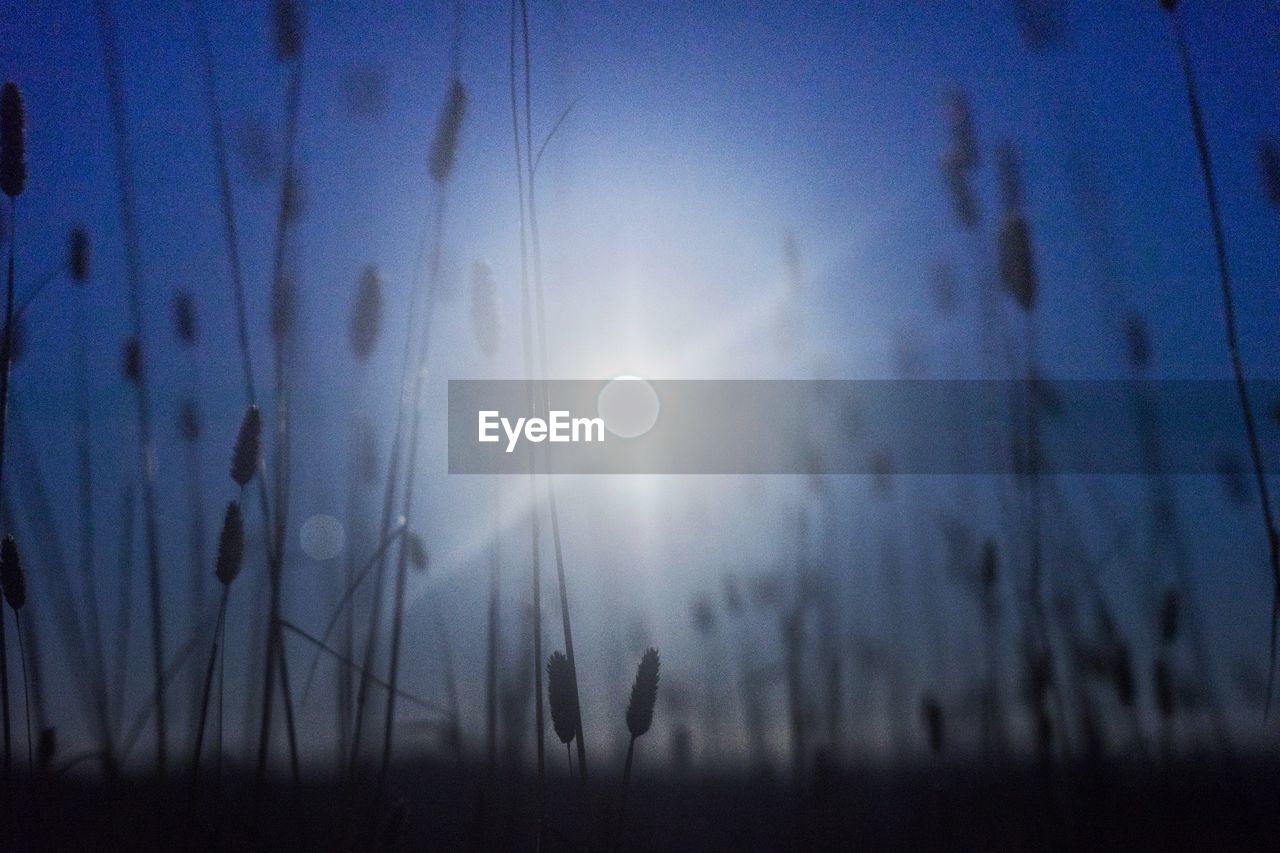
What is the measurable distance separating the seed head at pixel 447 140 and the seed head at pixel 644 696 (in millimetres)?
657

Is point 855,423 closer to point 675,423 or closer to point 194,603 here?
point 675,423

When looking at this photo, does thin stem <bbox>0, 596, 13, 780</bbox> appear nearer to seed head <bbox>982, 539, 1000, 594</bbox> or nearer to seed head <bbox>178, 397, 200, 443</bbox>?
seed head <bbox>178, 397, 200, 443</bbox>

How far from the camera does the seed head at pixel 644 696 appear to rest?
83 cm

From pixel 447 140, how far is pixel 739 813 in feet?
4.41

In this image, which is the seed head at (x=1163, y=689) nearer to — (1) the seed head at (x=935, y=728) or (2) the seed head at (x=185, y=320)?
(1) the seed head at (x=935, y=728)

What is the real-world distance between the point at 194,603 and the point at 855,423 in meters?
1.35

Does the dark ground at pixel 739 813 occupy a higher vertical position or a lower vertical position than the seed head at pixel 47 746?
lower

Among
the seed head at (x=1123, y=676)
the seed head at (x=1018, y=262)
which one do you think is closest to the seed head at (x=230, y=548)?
the seed head at (x=1018, y=262)

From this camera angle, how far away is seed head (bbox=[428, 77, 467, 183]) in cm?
114

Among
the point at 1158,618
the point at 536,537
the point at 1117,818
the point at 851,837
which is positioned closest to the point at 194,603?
the point at 536,537

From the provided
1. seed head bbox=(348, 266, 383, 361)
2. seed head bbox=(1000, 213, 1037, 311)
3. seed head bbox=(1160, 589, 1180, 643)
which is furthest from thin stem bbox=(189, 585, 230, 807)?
seed head bbox=(1160, 589, 1180, 643)

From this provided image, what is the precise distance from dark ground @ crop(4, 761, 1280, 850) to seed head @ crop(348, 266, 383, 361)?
54 cm

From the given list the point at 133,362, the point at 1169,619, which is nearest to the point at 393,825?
the point at 133,362

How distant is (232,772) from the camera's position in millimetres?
1515
